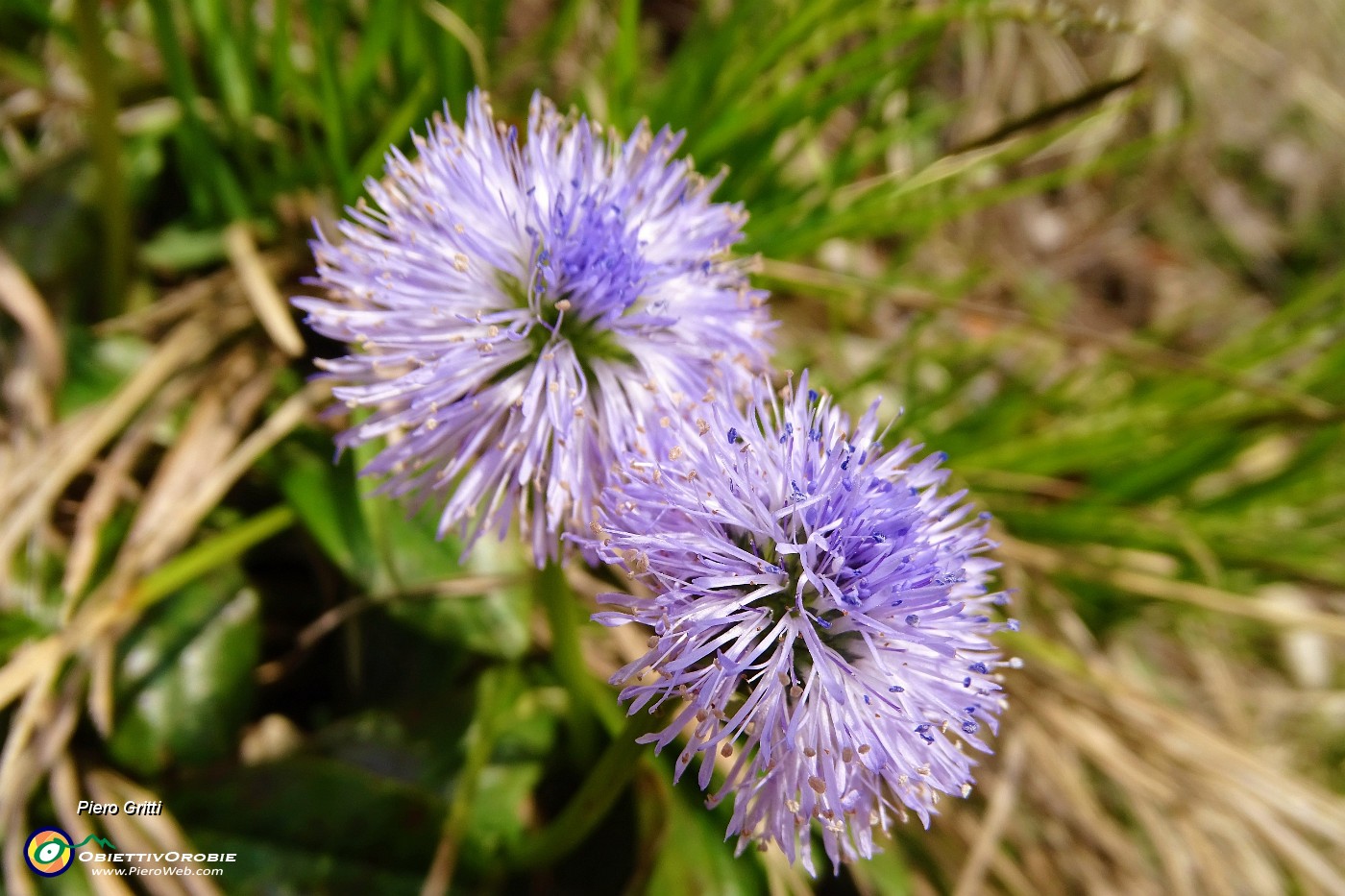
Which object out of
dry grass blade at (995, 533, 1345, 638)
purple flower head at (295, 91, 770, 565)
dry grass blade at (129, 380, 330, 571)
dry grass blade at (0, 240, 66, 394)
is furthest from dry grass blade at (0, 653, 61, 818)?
dry grass blade at (995, 533, 1345, 638)

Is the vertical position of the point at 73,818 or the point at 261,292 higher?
the point at 261,292

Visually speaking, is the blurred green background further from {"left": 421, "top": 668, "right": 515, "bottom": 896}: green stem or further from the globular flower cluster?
the globular flower cluster

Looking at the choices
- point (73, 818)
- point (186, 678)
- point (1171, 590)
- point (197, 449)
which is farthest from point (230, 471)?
point (1171, 590)

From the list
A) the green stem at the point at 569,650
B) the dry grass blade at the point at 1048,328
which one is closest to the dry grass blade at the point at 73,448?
the green stem at the point at 569,650

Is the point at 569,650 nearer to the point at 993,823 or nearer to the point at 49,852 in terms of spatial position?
the point at 49,852

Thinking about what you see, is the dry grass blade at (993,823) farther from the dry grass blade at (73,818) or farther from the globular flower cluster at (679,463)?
the dry grass blade at (73,818)

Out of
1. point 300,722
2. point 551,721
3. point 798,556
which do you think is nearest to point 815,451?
point 798,556
